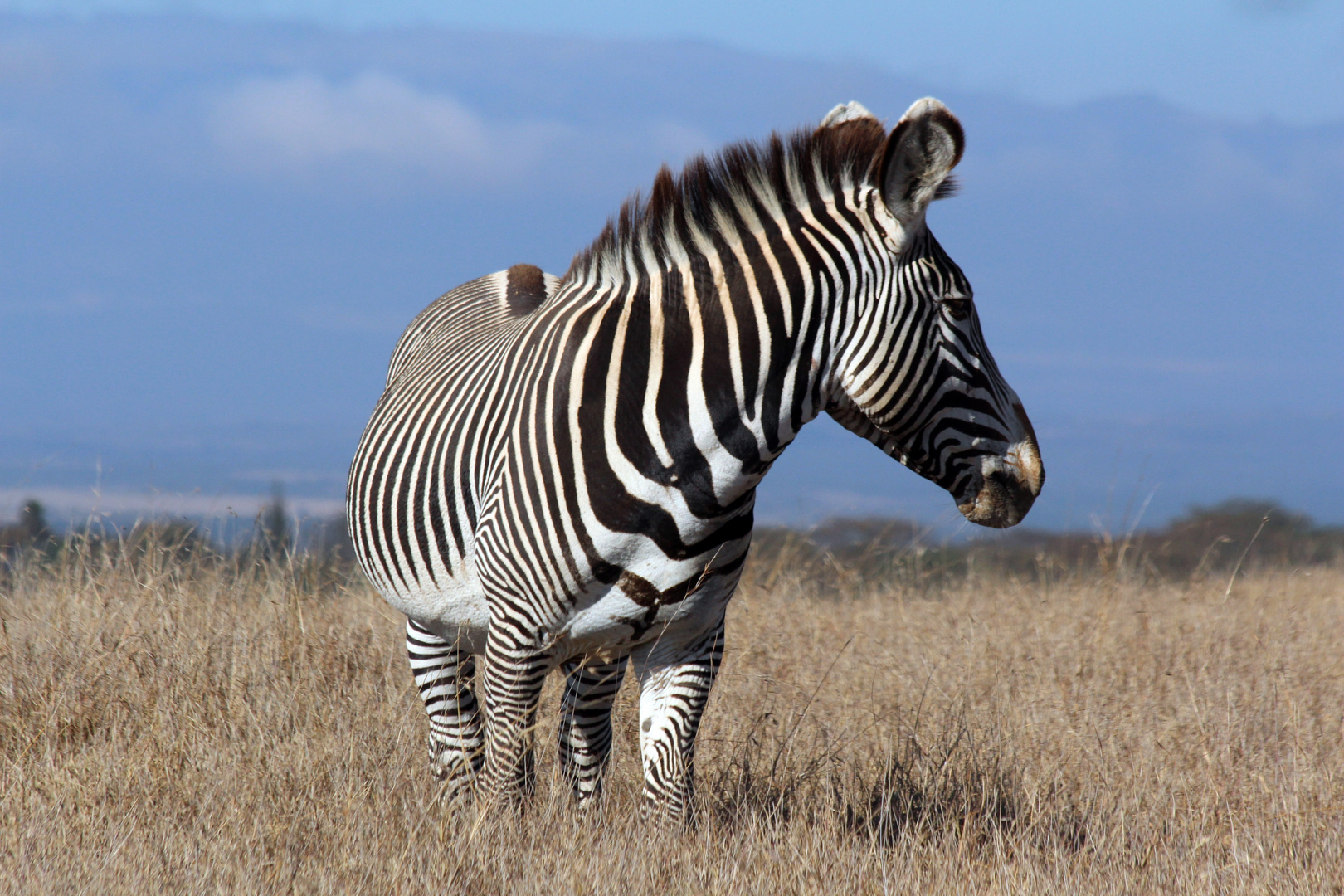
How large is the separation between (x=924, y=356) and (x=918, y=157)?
55 centimetres

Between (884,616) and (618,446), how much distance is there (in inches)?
189

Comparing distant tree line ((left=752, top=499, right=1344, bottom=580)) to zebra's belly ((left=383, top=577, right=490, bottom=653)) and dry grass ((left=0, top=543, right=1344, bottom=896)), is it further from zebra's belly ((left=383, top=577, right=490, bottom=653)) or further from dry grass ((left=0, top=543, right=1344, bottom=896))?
zebra's belly ((left=383, top=577, right=490, bottom=653))

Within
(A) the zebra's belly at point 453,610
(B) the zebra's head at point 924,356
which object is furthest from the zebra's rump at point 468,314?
(B) the zebra's head at point 924,356

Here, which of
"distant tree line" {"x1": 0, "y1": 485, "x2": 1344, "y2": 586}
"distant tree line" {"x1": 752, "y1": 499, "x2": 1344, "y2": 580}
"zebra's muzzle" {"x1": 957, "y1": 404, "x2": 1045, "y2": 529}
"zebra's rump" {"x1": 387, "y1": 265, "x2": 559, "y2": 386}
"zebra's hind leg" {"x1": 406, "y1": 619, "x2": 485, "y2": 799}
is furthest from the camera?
"distant tree line" {"x1": 752, "y1": 499, "x2": 1344, "y2": 580}

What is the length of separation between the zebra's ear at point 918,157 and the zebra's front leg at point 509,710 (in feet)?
5.72

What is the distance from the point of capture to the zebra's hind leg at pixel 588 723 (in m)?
3.97

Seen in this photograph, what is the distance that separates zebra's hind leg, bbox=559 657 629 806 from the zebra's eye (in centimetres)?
178

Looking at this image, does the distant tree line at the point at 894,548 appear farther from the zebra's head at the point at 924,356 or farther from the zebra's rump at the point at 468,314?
the zebra's head at the point at 924,356

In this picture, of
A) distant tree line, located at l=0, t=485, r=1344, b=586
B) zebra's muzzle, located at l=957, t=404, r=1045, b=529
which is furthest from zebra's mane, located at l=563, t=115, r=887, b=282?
distant tree line, located at l=0, t=485, r=1344, b=586

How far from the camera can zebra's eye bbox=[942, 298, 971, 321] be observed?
3.14 m

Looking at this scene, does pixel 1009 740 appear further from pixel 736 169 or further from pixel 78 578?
pixel 78 578

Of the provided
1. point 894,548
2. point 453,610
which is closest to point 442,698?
point 453,610

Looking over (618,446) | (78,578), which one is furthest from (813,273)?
(78,578)

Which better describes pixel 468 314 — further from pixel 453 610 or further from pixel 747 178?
pixel 747 178
